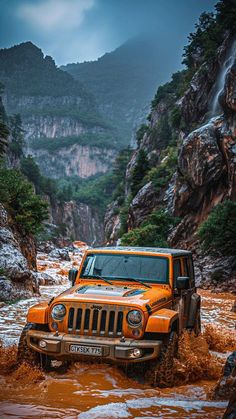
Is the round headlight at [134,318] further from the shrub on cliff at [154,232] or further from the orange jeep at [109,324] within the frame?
the shrub on cliff at [154,232]

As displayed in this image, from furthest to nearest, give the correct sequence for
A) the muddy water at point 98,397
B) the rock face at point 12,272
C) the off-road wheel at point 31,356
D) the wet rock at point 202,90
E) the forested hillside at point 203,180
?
the wet rock at point 202,90
the forested hillside at point 203,180
the rock face at point 12,272
the off-road wheel at point 31,356
the muddy water at point 98,397

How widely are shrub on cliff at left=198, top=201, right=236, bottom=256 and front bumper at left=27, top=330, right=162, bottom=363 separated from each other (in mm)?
18272

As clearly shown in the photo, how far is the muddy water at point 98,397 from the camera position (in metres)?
4.41

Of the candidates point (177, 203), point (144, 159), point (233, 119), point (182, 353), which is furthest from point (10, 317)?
point (144, 159)

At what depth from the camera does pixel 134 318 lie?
561cm

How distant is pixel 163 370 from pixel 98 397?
3.17 feet

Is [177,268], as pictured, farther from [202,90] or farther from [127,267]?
[202,90]

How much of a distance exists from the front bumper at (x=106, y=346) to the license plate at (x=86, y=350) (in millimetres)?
26

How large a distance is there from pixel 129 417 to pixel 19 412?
107 cm

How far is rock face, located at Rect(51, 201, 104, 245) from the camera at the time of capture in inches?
4223

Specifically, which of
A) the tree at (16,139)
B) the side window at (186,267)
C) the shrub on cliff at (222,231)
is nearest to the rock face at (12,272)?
the side window at (186,267)

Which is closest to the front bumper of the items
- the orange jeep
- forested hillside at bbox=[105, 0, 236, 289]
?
the orange jeep

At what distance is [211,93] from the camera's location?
39.0 meters

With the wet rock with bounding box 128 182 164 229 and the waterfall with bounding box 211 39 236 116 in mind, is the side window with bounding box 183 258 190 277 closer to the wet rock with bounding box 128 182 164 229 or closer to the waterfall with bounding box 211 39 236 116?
the waterfall with bounding box 211 39 236 116
